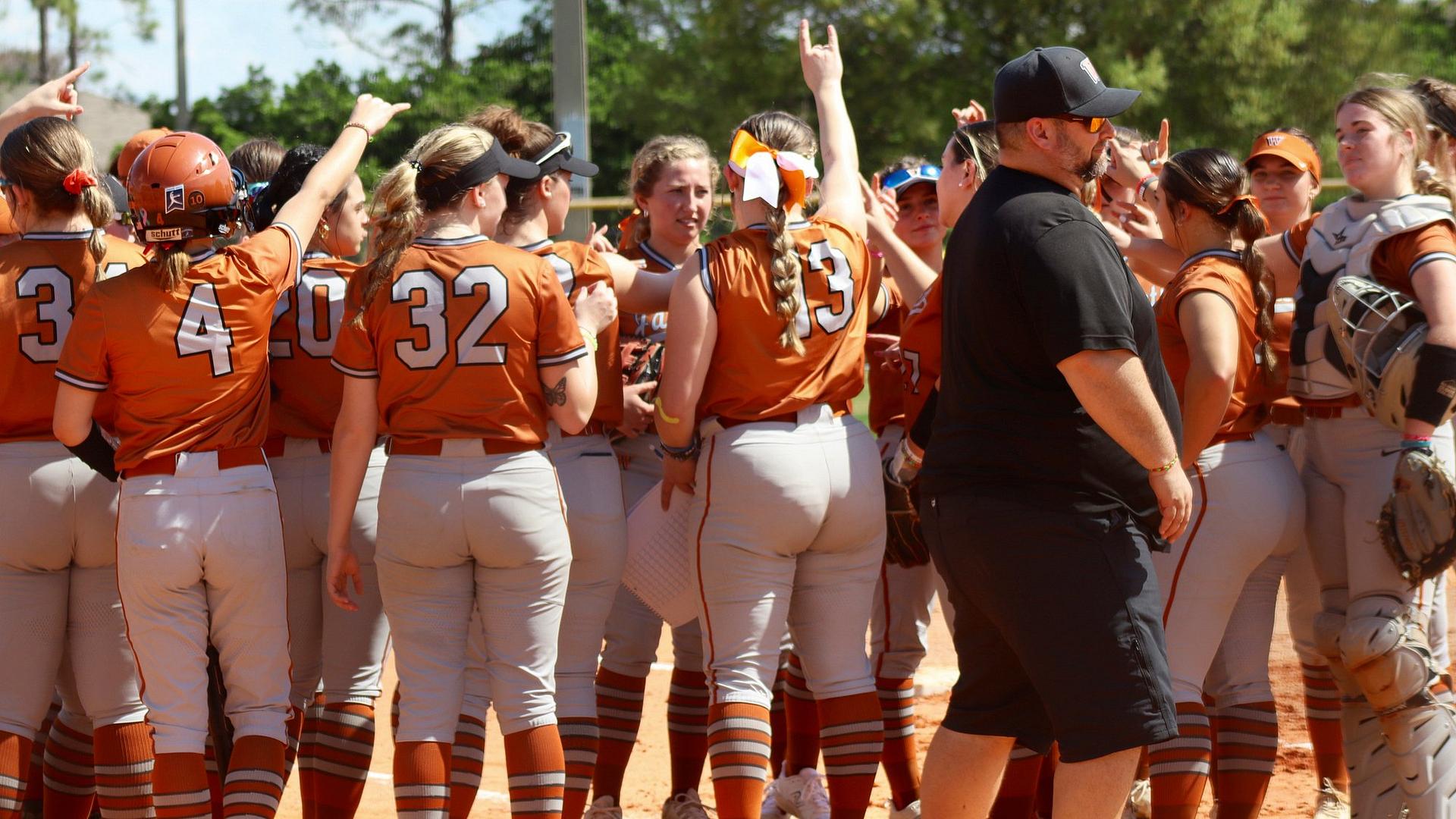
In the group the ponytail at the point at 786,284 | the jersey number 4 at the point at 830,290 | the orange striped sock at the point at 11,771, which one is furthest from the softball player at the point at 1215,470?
the orange striped sock at the point at 11,771

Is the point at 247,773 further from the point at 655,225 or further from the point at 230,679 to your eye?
the point at 655,225

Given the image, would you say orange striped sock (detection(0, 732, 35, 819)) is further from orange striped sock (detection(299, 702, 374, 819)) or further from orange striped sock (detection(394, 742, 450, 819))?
orange striped sock (detection(394, 742, 450, 819))

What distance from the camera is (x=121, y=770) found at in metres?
3.97

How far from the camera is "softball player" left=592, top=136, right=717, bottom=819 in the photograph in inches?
184

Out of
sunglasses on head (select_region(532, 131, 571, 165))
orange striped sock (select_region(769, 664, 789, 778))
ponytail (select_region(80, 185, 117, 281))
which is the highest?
sunglasses on head (select_region(532, 131, 571, 165))

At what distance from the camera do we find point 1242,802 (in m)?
4.10

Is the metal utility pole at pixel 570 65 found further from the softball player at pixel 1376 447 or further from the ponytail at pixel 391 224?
the softball player at pixel 1376 447

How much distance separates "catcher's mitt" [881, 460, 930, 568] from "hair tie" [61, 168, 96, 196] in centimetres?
238

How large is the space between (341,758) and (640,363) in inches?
57.7

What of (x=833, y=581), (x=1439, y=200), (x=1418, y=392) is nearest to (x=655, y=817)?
(x=833, y=581)

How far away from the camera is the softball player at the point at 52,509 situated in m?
3.90

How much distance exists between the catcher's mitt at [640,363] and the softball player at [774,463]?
49 cm

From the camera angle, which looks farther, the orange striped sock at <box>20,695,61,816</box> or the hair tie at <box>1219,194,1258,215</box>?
the orange striped sock at <box>20,695,61,816</box>

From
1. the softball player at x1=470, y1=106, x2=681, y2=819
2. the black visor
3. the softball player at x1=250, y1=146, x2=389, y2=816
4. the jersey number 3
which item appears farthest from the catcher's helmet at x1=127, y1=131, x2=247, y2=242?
the softball player at x1=470, y1=106, x2=681, y2=819
